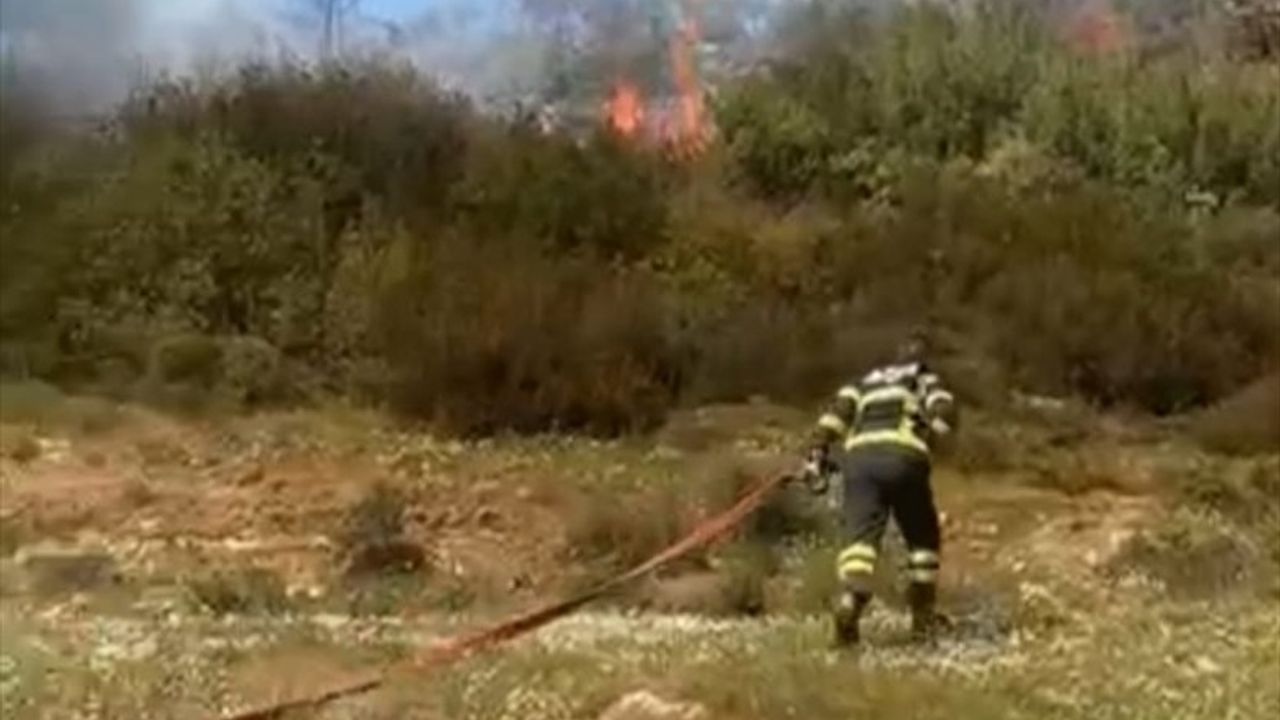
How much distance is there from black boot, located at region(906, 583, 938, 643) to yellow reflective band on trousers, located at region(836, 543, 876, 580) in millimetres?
384

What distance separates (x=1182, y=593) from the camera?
20.8 meters

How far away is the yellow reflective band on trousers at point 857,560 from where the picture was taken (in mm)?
16250

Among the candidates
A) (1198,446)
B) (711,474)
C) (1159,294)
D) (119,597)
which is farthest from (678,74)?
(119,597)

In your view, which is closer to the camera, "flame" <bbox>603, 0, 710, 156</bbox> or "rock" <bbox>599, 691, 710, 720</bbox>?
"rock" <bbox>599, 691, 710, 720</bbox>

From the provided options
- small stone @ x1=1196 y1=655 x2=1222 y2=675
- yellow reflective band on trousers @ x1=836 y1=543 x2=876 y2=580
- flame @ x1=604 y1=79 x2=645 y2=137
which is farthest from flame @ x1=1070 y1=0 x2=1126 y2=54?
small stone @ x1=1196 y1=655 x2=1222 y2=675

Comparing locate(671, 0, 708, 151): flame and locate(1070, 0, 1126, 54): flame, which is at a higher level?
locate(1070, 0, 1126, 54): flame

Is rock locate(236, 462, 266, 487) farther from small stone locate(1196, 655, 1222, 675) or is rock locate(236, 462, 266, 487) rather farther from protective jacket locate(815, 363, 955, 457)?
small stone locate(1196, 655, 1222, 675)

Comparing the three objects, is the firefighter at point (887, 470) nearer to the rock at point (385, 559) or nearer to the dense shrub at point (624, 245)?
the rock at point (385, 559)

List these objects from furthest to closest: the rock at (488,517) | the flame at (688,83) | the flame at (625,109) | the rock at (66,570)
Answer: the flame at (688,83)
the flame at (625,109)
the rock at (488,517)
the rock at (66,570)

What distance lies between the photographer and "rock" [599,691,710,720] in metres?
14.0

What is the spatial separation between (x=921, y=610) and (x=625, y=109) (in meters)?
32.1

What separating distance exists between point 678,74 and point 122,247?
20.3m

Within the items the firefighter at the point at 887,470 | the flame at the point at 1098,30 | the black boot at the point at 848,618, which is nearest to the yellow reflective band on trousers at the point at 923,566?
the firefighter at the point at 887,470

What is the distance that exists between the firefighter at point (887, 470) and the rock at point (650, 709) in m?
2.27
